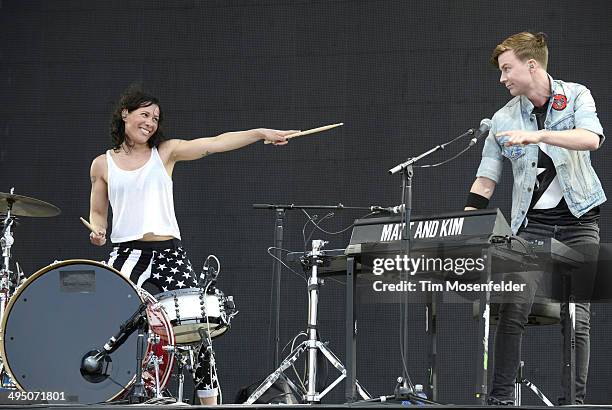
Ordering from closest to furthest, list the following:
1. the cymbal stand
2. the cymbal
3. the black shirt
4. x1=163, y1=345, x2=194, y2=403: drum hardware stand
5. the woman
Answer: the black shirt → x1=163, y1=345, x2=194, y2=403: drum hardware stand → the woman → the cymbal stand → the cymbal

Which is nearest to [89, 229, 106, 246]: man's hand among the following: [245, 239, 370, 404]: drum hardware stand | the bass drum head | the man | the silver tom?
the silver tom

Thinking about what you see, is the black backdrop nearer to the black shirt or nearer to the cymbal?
the cymbal

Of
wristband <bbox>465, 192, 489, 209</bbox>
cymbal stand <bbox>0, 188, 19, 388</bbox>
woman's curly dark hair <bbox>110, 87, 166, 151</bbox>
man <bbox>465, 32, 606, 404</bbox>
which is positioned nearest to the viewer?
man <bbox>465, 32, 606, 404</bbox>

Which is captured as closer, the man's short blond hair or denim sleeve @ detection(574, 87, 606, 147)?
denim sleeve @ detection(574, 87, 606, 147)

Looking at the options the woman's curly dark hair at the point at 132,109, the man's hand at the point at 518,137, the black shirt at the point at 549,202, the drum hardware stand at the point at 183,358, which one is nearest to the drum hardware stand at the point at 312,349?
the drum hardware stand at the point at 183,358

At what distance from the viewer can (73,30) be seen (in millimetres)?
7023

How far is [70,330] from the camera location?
159 inches

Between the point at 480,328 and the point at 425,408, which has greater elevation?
the point at 480,328

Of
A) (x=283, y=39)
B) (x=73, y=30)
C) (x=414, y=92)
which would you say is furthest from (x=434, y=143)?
(x=73, y=30)

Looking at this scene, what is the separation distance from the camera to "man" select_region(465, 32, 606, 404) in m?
3.87

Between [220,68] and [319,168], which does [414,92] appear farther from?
[220,68]

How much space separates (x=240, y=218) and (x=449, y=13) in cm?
192

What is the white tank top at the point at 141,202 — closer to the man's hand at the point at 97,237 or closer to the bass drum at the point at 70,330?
the man's hand at the point at 97,237

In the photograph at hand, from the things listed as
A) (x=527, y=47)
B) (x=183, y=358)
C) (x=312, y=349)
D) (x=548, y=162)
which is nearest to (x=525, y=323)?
(x=548, y=162)
